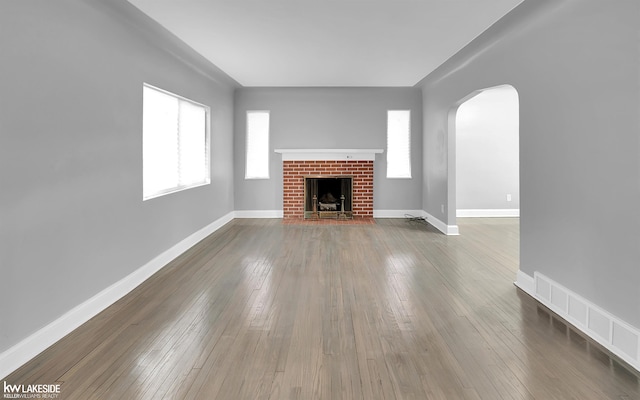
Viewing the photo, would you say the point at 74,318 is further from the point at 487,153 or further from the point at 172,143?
the point at 487,153

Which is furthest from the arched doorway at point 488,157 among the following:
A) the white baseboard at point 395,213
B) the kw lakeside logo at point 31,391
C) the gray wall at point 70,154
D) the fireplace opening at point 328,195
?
the kw lakeside logo at point 31,391

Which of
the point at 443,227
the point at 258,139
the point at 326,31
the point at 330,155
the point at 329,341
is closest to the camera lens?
the point at 329,341

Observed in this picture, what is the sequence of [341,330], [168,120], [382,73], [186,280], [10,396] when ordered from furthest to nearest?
[382,73], [168,120], [186,280], [341,330], [10,396]

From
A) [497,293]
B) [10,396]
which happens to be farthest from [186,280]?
[497,293]

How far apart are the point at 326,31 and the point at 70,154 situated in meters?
2.59

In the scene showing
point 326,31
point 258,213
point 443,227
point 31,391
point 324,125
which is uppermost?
point 326,31

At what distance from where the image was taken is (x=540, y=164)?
359 cm

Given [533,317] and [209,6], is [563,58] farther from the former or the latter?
[209,6]

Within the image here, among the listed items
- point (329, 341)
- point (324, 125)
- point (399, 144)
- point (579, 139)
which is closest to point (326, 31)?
point (579, 139)

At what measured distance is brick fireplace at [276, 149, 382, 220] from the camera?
26.2 ft

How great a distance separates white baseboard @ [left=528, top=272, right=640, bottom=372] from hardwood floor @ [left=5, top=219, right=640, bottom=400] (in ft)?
0.33

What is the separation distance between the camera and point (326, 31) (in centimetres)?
414

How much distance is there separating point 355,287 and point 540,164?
1.97 meters

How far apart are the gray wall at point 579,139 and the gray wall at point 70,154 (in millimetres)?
3439
